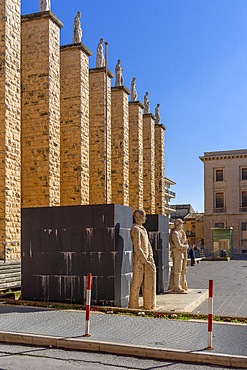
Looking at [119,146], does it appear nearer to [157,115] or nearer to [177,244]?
[157,115]


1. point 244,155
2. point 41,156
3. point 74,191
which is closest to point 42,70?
point 41,156

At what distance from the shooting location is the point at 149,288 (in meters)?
10.8

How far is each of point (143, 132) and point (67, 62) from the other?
49.8 ft

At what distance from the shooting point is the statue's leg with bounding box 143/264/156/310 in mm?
10820

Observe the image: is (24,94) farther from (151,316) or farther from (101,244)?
(151,316)

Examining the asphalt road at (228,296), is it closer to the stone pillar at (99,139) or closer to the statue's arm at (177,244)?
the statue's arm at (177,244)

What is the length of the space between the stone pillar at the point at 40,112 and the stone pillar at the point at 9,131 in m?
2.75

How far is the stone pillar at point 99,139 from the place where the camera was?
1129 inches

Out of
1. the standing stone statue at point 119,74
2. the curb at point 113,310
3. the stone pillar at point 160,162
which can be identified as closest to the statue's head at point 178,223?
the curb at point 113,310

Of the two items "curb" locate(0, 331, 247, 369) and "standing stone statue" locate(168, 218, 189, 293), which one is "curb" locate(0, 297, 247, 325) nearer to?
"curb" locate(0, 331, 247, 369)

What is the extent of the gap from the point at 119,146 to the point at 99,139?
142 inches

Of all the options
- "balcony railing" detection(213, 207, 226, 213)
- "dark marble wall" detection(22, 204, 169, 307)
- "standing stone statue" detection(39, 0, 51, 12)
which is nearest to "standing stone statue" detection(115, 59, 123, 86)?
"standing stone statue" detection(39, 0, 51, 12)

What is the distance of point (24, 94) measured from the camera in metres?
22.1

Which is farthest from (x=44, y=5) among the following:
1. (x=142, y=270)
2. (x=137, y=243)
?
(x=142, y=270)
